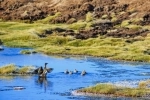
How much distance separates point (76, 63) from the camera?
7812cm

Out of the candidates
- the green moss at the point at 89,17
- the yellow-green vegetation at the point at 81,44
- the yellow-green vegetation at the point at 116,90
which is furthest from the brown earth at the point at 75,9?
the yellow-green vegetation at the point at 116,90

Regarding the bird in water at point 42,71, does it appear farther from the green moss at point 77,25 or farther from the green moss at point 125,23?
the green moss at point 125,23

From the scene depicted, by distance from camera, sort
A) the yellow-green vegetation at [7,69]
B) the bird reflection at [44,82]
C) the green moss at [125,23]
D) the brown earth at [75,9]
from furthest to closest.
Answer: the brown earth at [75,9]
the green moss at [125,23]
the yellow-green vegetation at [7,69]
the bird reflection at [44,82]

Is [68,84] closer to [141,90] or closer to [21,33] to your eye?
[141,90]

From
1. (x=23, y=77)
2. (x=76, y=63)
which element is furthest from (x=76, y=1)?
(x=23, y=77)

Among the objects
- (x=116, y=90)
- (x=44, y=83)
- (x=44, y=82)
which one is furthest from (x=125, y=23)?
(x=116, y=90)

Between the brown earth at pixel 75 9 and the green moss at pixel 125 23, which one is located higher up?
the brown earth at pixel 75 9

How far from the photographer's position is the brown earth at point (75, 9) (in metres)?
148

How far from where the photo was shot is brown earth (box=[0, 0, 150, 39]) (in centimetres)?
14838

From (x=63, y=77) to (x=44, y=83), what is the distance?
5032 millimetres

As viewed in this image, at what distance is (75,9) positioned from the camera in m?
164

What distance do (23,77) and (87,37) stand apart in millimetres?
57038

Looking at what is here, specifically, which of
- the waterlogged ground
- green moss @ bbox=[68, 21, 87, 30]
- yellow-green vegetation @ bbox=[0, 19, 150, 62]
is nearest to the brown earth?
green moss @ bbox=[68, 21, 87, 30]

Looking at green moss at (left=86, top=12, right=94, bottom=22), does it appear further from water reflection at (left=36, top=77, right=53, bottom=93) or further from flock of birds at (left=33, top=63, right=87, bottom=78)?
water reflection at (left=36, top=77, right=53, bottom=93)
